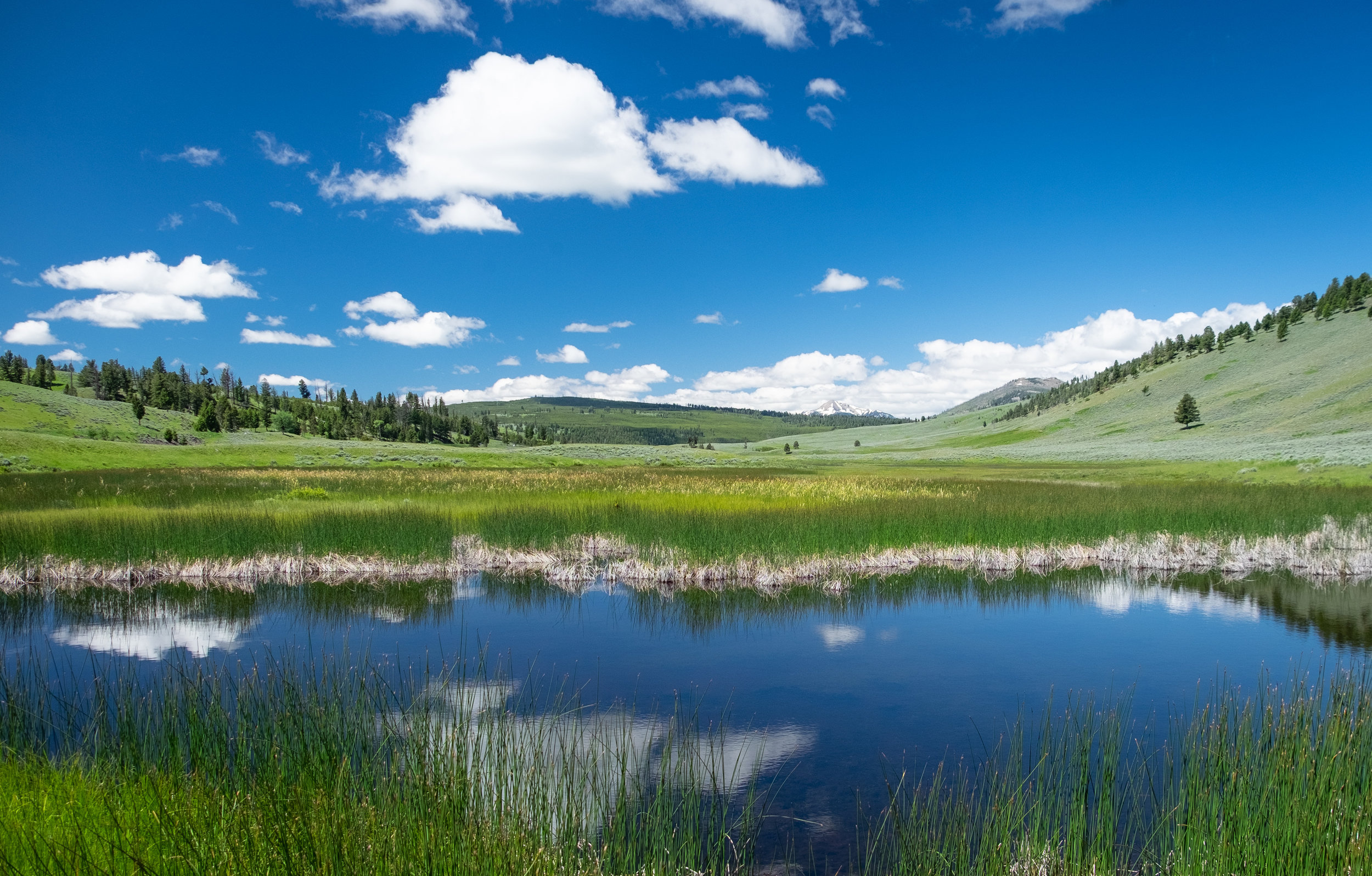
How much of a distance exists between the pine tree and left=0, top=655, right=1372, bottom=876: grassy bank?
10168 cm

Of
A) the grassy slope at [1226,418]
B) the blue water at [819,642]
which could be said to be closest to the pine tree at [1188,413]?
the grassy slope at [1226,418]

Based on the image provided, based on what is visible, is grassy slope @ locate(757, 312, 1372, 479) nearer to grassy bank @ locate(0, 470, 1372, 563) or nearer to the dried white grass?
grassy bank @ locate(0, 470, 1372, 563)

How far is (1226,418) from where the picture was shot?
85.7 meters

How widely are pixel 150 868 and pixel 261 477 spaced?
37.9 m

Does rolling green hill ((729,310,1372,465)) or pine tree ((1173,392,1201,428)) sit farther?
pine tree ((1173,392,1201,428))

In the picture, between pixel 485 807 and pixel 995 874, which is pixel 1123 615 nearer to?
pixel 995 874

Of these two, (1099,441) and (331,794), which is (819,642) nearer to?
(331,794)

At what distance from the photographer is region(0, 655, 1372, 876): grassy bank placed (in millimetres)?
3834

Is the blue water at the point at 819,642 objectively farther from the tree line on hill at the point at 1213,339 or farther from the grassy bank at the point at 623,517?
the tree line on hill at the point at 1213,339

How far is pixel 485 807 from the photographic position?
5047mm

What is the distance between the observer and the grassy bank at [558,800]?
151 inches

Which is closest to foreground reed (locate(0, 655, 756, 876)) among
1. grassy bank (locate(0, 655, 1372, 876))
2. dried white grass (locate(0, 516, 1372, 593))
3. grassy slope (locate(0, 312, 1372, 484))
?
grassy bank (locate(0, 655, 1372, 876))

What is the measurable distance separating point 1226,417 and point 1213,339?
59098 millimetres

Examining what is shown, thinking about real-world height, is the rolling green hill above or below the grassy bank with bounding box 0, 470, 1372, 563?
above
